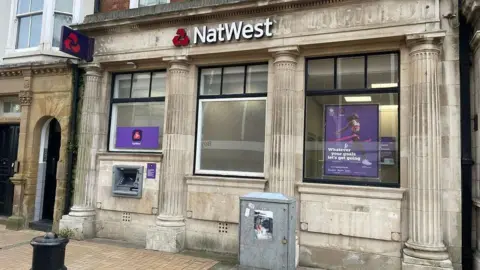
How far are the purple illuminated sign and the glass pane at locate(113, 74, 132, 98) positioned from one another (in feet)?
2.82

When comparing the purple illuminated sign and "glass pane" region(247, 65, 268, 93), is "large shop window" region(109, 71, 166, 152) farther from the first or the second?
"glass pane" region(247, 65, 268, 93)

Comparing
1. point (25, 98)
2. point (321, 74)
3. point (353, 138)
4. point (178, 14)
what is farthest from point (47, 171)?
point (353, 138)

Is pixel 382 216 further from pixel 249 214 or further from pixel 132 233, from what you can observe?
pixel 132 233

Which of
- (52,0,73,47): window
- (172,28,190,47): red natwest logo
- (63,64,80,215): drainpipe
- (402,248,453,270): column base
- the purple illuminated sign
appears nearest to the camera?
(402,248,453,270): column base

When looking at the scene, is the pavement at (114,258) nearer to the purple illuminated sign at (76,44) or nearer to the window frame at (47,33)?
the purple illuminated sign at (76,44)

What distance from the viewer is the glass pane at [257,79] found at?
25.8 feet

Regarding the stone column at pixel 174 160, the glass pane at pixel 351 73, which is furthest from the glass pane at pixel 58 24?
the glass pane at pixel 351 73

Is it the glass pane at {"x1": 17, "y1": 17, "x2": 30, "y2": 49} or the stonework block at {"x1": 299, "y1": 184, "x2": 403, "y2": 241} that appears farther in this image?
the glass pane at {"x1": 17, "y1": 17, "x2": 30, "y2": 49}

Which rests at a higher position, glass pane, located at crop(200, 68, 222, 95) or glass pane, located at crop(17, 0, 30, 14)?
glass pane, located at crop(17, 0, 30, 14)

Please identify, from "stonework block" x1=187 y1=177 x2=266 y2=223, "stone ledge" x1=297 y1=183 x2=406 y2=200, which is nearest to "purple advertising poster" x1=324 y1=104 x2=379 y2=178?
"stone ledge" x1=297 y1=183 x2=406 y2=200

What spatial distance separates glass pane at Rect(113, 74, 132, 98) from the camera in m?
9.28

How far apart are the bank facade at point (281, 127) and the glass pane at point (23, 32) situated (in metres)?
3.00

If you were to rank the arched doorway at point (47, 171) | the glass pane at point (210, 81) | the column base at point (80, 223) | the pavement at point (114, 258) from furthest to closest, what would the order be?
the arched doorway at point (47, 171), the column base at point (80, 223), the glass pane at point (210, 81), the pavement at point (114, 258)

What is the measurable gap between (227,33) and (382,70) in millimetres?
3330
